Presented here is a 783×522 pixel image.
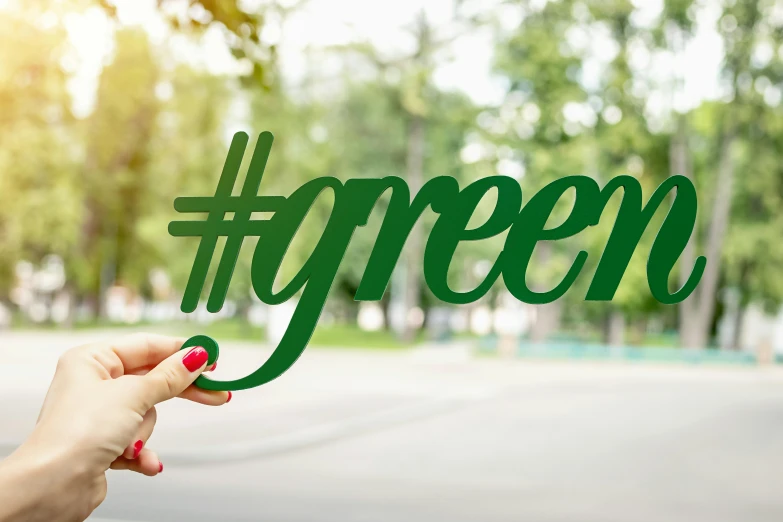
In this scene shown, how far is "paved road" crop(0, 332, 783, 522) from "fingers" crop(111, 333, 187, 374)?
343 centimetres

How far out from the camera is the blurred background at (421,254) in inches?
289

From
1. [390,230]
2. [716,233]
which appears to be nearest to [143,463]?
[390,230]

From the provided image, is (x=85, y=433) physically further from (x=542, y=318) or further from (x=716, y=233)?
(x=542, y=318)

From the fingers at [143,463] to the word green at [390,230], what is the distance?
1.38 feet

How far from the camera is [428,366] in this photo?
66.4 ft

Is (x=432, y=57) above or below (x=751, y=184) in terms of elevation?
above

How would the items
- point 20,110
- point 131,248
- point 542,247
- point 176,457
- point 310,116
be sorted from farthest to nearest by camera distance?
point 131,248
point 20,110
point 542,247
point 310,116
point 176,457

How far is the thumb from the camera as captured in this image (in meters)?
2.02

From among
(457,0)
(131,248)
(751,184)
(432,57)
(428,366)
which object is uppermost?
(457,0)

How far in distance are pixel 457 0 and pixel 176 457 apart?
2004 cm

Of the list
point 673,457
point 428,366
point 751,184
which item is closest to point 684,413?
point 673,457

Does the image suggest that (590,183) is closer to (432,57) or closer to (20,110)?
(432,57)

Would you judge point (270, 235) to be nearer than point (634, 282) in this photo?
Yes

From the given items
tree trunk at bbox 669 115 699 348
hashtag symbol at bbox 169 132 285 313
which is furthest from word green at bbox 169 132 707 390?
tree trunk at bbox 669 115 699 348
